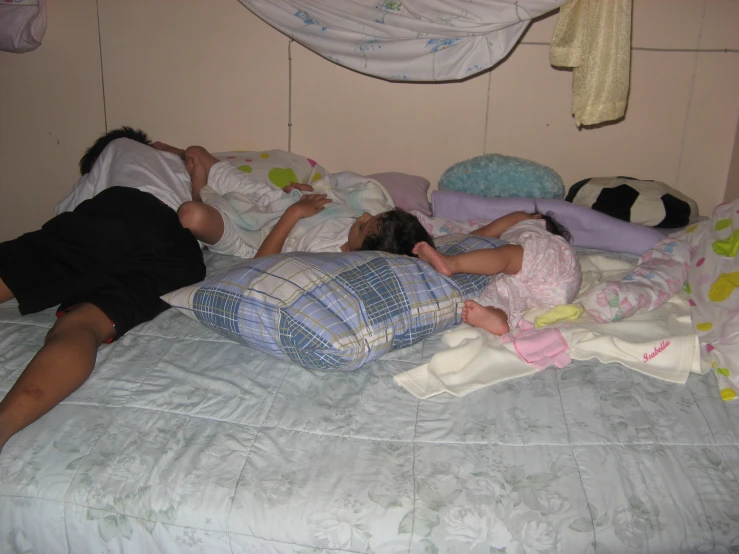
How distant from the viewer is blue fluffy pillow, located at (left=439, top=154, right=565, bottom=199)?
2209mm

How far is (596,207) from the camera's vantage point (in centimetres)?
215

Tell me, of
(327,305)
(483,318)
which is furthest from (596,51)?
(327,305)

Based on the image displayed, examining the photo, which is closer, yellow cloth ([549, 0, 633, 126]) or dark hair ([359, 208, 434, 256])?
dark hair ([359, 208, 434, 256])

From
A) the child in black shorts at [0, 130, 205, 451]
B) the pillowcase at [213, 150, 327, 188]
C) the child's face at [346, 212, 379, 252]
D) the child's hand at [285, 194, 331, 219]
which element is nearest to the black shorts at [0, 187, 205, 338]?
the child in black shorts at [0, 130, 205, 451]

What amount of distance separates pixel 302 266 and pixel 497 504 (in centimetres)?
67

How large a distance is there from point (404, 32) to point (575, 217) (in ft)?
2.85

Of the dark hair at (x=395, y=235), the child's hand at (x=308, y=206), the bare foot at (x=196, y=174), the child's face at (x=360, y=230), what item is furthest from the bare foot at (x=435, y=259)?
the bare foot at (x=196, y=174)

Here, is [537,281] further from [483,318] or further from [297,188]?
[297,188]

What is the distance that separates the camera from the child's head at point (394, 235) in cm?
165

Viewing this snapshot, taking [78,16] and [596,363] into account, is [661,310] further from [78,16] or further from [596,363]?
[78,16]

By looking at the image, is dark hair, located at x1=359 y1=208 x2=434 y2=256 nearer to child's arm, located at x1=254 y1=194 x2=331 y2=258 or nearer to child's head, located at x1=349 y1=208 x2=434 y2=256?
child's head, located at x1=349 y1=208 x2=434 y2=256

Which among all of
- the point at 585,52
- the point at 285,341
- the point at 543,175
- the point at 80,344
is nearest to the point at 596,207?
the point at 543,175

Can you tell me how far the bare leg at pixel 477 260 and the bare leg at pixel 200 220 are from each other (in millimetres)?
693

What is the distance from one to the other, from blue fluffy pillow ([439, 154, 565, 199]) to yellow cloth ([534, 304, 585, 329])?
77cm
